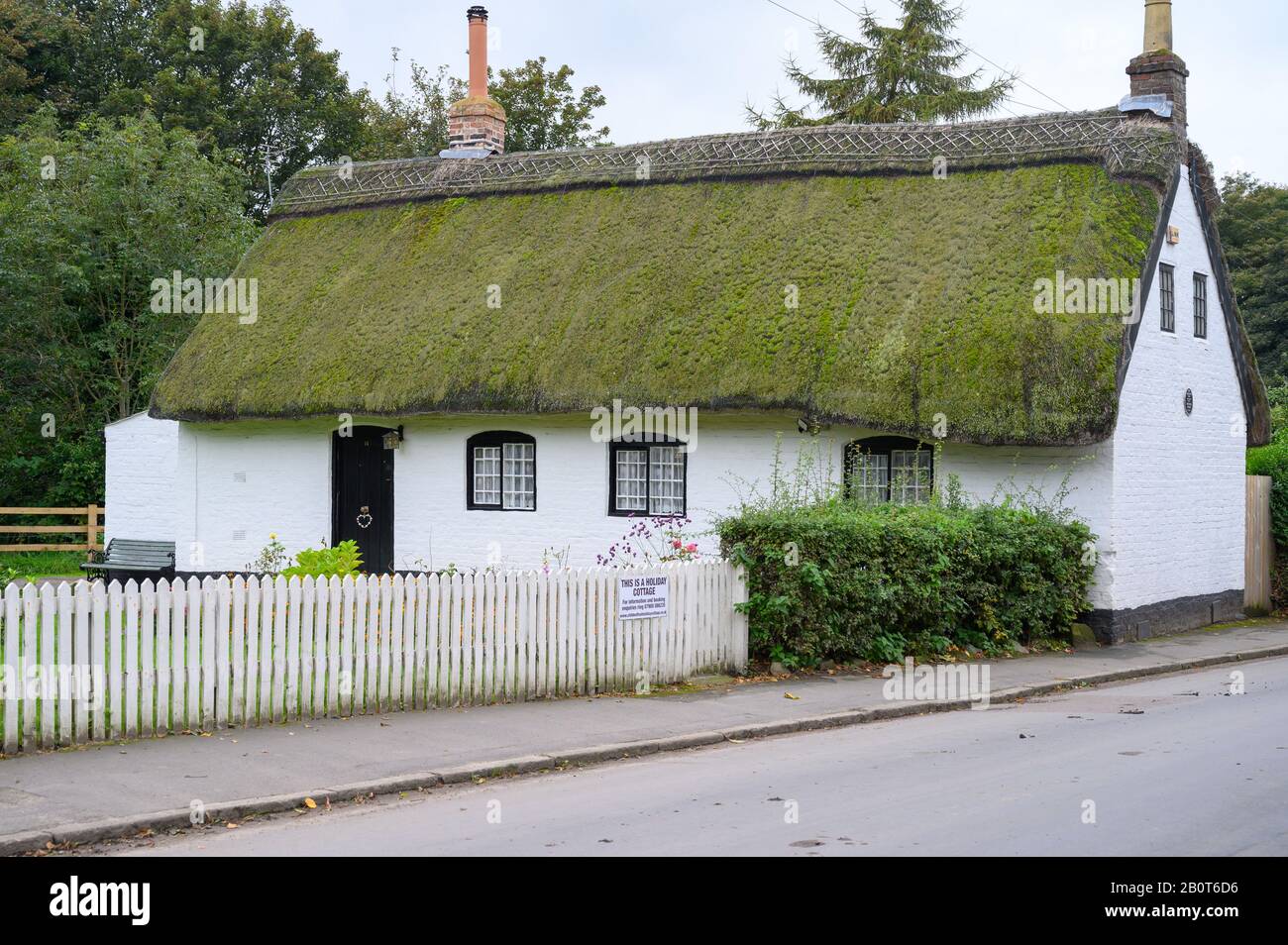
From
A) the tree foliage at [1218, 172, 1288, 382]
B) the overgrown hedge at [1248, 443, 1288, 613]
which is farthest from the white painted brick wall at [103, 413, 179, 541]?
the tree foliage at [1218, 172, 1288, 382]

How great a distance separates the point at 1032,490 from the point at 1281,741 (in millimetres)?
6813

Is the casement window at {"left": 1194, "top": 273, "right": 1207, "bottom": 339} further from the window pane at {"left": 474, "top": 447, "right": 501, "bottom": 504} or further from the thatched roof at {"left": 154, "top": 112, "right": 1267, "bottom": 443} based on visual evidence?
the window pane at {"left": 474, "top": 447, "right": 501, "bottom": 504}

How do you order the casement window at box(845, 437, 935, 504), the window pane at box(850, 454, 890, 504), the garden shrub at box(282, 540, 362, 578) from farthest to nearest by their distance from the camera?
the casement window at box(845, 437, 935, 504)
the window pane at box(850, 454, 890, 504)
the garden shrub at box(282, 540, 362, 578)

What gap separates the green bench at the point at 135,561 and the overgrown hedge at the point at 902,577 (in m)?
12.3

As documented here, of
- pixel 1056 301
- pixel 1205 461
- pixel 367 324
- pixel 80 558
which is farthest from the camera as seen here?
pixel 80 558

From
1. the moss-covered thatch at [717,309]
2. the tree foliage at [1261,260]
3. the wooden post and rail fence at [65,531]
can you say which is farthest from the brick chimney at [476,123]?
the tree foliage at [1261,260]

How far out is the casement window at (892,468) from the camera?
58.1ft

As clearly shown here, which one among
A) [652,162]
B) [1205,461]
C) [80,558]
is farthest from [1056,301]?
[80,558]

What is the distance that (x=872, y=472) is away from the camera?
17969 millimetres

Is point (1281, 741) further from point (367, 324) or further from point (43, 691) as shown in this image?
point (367, 324)

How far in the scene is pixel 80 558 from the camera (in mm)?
27469

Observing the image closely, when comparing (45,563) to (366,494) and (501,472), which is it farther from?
(501,472)

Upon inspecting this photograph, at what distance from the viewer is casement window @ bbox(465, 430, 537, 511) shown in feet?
64.4

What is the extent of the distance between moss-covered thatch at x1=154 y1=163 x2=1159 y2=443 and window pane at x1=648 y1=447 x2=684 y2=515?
43.3 inches
